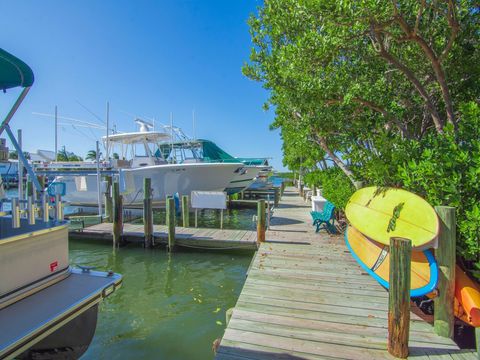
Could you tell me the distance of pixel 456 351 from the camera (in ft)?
9.37

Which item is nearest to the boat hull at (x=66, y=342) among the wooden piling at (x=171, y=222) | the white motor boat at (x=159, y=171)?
the wooden piling at (x=171, y=222)

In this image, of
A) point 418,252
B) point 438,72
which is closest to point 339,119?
point 438,72

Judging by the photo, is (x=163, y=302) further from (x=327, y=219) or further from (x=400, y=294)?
(x=327, y=219)

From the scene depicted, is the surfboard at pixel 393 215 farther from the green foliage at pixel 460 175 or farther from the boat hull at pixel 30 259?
the boat hull at pixel 30 259

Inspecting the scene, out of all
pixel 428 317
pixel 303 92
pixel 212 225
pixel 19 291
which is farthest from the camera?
pixel 212 225

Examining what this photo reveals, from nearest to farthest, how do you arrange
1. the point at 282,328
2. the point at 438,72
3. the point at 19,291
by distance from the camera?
the point at 19,291
the point at 282,328
the point at 438,72

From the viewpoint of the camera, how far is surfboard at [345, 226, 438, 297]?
11.2 ft

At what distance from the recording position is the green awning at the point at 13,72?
10.7ft

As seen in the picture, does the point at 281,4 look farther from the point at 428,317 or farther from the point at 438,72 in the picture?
the point at 428,317

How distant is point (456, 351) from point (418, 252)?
124 centimetres

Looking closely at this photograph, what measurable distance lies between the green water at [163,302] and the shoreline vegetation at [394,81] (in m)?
3.96

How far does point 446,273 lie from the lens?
120 inches

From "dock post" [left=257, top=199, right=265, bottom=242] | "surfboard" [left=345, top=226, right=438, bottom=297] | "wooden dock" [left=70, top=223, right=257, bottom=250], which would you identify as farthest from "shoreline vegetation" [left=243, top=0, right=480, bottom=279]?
"wooden dock" [left=70, top=223, right=257, bottom=250]

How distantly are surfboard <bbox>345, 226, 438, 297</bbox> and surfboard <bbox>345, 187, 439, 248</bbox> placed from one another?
9.6 inches
